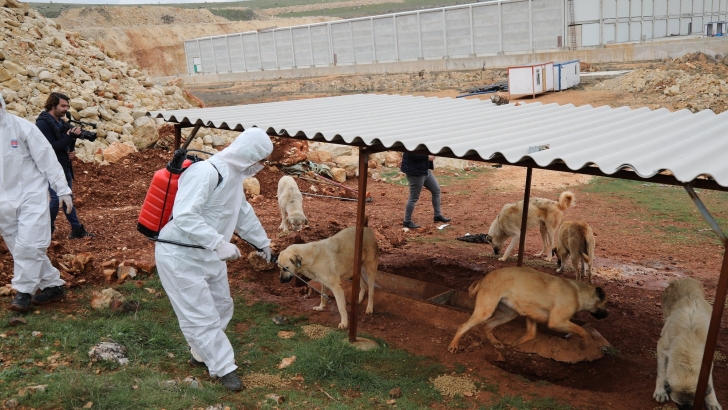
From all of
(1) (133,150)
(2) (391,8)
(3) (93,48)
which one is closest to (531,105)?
(1) (133,150)

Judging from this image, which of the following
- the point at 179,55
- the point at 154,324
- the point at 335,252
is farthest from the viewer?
the point at 179,55

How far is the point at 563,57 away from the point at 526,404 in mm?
29921

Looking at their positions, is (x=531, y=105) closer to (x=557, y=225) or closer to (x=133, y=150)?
(x=557, y=225)

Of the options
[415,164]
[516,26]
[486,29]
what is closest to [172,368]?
[415,164]

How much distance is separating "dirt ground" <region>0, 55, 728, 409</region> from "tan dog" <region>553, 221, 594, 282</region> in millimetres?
464

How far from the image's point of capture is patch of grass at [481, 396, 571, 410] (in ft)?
18.6

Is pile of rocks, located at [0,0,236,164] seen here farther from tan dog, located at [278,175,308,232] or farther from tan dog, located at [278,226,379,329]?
tan dog, located at [278,226,379,329]

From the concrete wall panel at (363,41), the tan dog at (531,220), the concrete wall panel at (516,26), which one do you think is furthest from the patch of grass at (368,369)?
the concrete wall panel at (363,41)

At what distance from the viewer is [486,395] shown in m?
5.96

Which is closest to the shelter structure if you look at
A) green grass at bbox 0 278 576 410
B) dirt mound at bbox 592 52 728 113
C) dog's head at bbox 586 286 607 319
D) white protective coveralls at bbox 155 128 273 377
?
green grass at bbox 0 278 576 410

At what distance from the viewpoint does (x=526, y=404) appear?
5.73 m

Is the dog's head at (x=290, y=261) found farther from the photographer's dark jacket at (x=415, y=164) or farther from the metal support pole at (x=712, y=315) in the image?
the photographer's dark jacket at (x=415, y=164)

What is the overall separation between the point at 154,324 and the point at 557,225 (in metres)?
6.91

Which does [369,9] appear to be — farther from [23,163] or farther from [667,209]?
[23,163]
